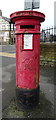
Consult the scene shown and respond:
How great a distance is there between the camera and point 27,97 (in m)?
2.39

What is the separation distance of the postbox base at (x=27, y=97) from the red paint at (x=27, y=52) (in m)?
0.09

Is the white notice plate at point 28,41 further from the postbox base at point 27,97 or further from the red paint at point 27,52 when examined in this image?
the postbox base at point 27,97

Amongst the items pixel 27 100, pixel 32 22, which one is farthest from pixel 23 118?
pixel 32 22

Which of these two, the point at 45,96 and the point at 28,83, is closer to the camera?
the point at 28,83

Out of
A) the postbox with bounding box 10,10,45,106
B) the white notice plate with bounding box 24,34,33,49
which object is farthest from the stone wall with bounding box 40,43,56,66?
the white notice plate with bounding box 24,34,33,49

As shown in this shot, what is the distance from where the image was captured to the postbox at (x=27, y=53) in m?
2.20

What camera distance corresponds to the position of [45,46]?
620 cm

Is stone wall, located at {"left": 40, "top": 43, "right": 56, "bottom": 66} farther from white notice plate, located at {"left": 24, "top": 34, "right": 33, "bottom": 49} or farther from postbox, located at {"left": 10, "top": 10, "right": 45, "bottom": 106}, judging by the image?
white notice plate, located at {"left": 24, "top": 34, "right": 33, "bottom": 49}

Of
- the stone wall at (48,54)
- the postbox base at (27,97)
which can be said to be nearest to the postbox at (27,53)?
the postbox base at (27,97)

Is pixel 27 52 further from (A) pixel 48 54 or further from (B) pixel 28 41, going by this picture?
(A) pixel 48 54

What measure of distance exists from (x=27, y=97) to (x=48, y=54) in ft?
13.0

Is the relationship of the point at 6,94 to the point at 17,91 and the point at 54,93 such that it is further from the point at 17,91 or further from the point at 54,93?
the point at 54,93

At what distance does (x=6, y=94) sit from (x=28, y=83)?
3.41 ft

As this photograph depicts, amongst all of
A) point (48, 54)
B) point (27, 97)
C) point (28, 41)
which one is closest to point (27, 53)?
point (28, 41)
